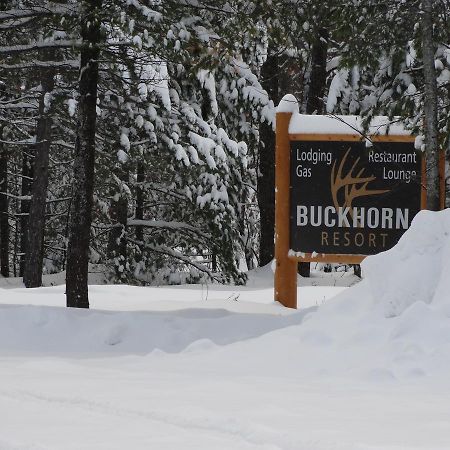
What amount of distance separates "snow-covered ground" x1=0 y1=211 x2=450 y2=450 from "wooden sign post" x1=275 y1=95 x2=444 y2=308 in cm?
119

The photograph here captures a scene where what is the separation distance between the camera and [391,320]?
8227mm

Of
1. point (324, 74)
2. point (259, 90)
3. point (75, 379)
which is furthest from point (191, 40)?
point (324, 74)

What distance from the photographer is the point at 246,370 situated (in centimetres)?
812

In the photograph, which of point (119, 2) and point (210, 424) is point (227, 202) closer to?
point (119, 2)

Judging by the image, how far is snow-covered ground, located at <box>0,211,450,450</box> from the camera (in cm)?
536

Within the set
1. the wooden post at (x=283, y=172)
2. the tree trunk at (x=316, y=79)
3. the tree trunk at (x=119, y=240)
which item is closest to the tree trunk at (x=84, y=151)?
the wooden post at (x=283, y=172)

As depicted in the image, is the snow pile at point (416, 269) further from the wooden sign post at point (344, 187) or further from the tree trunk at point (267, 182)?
the tree trunk at point (267, 182)

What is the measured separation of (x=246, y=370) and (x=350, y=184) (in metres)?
4.57

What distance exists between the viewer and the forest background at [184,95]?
10727 millimetres

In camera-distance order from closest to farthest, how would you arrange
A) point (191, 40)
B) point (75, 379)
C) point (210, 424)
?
point (210, 424) < point (75, 379) < point (191, 40)

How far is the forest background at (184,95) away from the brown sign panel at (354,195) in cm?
62

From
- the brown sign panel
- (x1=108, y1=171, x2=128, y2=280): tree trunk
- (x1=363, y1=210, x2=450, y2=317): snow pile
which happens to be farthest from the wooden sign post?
(x1=108, y1=171, x2=128, y2=280): tree trunk

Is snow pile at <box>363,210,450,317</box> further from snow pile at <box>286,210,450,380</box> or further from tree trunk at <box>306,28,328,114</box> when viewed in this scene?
tree trunk at <box>306,28,328,114</box>

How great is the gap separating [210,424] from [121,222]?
1383cm
